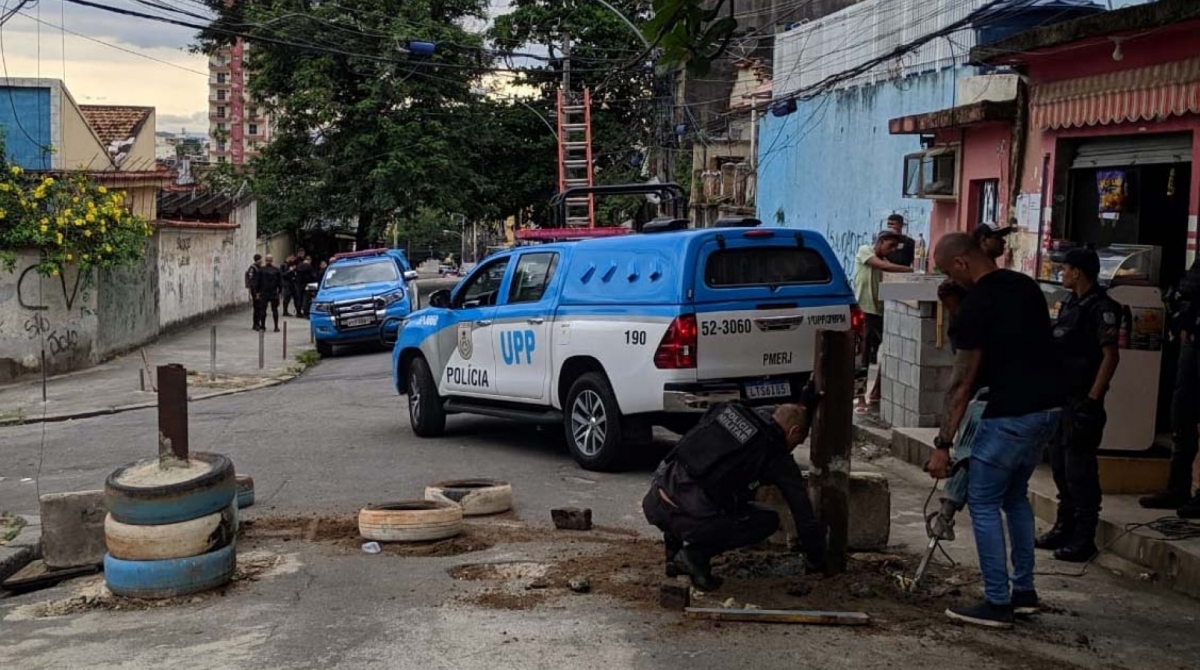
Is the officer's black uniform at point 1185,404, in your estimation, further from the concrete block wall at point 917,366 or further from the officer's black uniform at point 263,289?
the officer's black uniform at point 263,289

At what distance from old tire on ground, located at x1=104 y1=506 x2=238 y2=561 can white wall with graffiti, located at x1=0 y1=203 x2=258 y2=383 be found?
15.0m

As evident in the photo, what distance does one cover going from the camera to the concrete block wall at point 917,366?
10969 mm

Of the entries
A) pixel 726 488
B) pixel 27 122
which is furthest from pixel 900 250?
pixel 27 122

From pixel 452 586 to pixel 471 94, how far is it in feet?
119

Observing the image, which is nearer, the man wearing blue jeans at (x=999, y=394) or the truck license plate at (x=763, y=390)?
the man wearing blue jeans at (x=999, y=394)

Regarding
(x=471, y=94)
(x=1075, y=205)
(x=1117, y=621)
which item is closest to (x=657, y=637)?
(x=1117, y=621)

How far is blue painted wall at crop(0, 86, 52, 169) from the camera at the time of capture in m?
23.7

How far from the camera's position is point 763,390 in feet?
31.7

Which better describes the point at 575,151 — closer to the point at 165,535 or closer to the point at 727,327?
the point at 727,327

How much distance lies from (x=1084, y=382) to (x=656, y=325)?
136 inches

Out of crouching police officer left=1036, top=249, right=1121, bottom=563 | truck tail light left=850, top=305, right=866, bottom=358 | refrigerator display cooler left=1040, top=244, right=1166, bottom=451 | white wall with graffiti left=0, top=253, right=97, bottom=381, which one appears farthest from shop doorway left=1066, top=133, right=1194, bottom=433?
white wall with graffiti left=0, top=253, right=97, bottom=381

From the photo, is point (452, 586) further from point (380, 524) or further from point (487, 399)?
point (487, 399)

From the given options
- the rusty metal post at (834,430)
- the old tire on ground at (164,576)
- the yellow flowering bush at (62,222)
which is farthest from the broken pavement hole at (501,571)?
the yellow flowering bush at (62,222)

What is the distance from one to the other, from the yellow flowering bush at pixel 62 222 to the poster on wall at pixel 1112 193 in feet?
52.3
